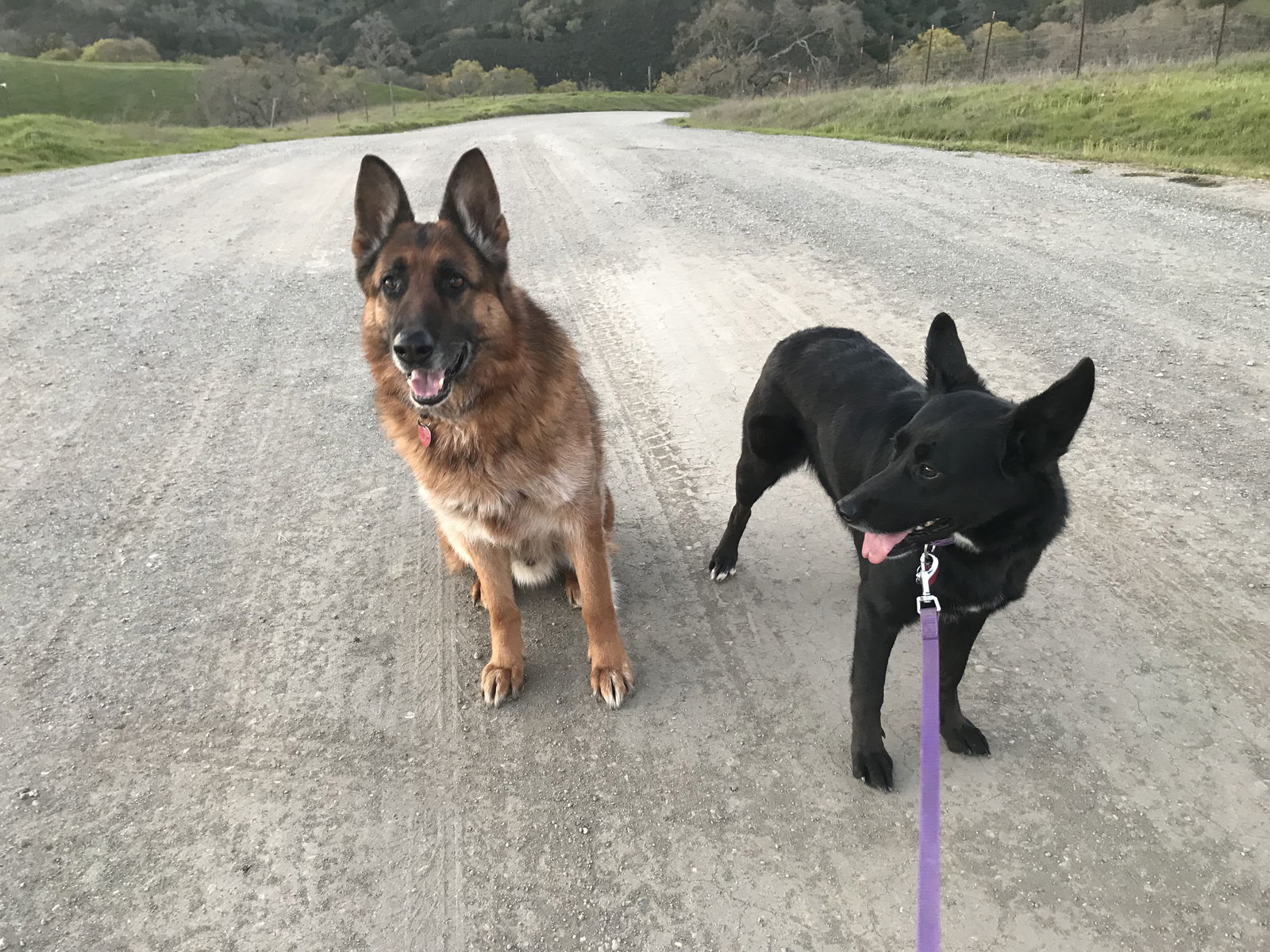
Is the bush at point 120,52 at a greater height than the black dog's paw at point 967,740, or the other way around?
the bush at point 120,52

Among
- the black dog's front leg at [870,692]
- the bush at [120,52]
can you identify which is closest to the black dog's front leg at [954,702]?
Result: the black dog's front leg at [870,692]

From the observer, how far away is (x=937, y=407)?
2.32 metres

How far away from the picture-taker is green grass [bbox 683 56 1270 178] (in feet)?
37.3

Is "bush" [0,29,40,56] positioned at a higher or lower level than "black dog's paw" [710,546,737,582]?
higher

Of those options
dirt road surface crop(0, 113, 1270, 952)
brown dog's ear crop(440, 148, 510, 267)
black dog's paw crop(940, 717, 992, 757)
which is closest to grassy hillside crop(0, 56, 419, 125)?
dirt road surface crop(0, 113, 1270, 952)

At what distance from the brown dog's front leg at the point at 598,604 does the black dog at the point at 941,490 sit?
0.97 m

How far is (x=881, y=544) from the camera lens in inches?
89.7

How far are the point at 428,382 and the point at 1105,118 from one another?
51.5ft

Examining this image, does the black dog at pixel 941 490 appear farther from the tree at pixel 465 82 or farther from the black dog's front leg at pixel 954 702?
the tree at pixel 465 82

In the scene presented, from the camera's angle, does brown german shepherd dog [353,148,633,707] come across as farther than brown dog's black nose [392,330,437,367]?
Yes

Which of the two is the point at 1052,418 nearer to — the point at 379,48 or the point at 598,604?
the point at 598,604

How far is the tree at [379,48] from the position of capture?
4016 inches

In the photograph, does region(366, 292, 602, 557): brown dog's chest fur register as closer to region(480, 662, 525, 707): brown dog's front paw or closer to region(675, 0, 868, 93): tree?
region(480, 662, 525, 707): brown dog's front paw

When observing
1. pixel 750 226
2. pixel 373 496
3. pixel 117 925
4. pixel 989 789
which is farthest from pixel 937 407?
pixel 750 226
